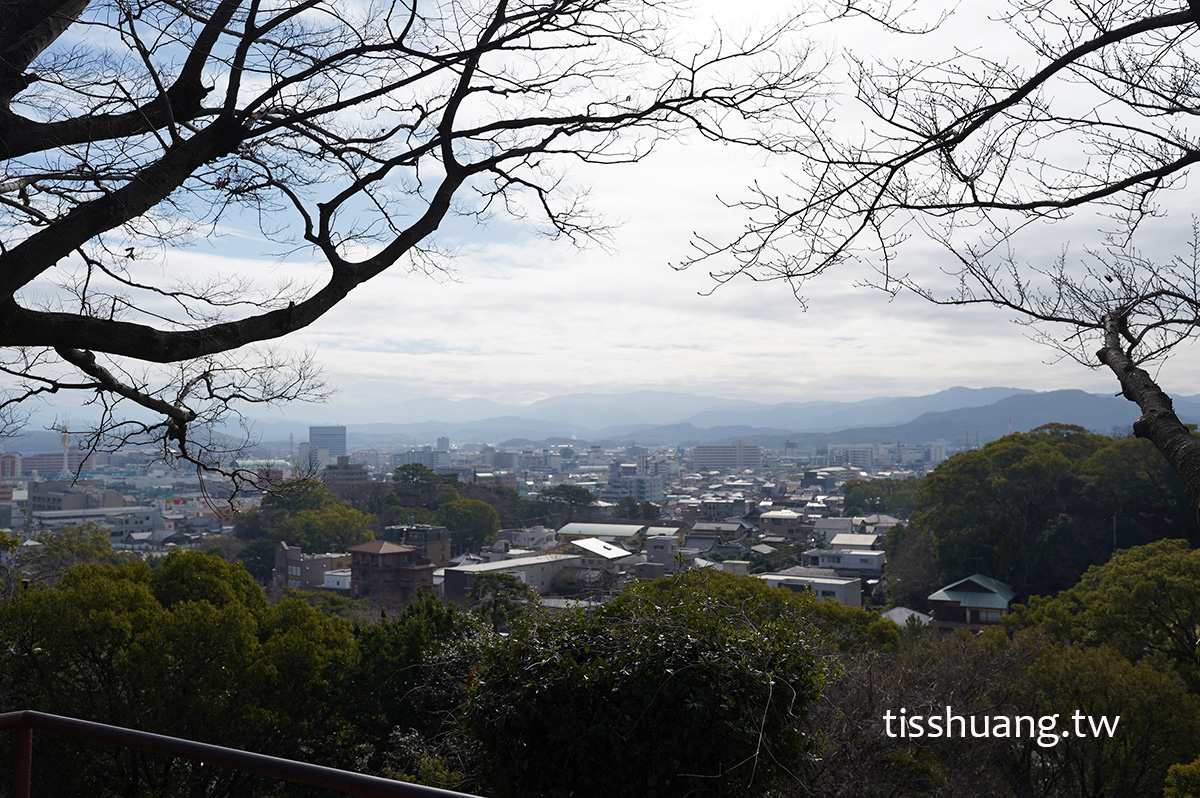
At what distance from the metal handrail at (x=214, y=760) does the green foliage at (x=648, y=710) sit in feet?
5.52

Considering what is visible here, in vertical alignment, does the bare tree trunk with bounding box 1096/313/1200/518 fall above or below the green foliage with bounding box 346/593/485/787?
above

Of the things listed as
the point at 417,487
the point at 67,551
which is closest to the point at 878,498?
the point at 417,487

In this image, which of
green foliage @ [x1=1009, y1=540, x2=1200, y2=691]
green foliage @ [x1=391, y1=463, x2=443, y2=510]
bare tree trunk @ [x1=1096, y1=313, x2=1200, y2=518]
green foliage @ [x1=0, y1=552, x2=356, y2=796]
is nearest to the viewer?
bare tree trunk @ [x1=1096, y1=313, x2=1200, y2=518]

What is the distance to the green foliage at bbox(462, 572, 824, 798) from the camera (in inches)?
117

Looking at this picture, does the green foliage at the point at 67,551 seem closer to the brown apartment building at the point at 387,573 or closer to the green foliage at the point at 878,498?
the brown apartment building at the point at 387,573

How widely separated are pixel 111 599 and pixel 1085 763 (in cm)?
1025

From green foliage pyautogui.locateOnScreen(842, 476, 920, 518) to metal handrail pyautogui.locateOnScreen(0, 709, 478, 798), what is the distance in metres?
53.0

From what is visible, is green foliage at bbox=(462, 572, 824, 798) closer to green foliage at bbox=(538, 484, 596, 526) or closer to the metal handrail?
the metal handrail

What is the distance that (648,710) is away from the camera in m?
3.03

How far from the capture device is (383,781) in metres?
1.28

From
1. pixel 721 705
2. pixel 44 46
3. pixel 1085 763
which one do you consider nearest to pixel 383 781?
pixel 721 705

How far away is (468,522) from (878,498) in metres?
29.9

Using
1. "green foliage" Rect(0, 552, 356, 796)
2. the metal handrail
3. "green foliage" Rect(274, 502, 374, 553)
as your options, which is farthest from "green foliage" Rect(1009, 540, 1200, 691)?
"green foliage" Rect(274, 502, 374, 553)

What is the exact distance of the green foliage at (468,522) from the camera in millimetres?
38844
